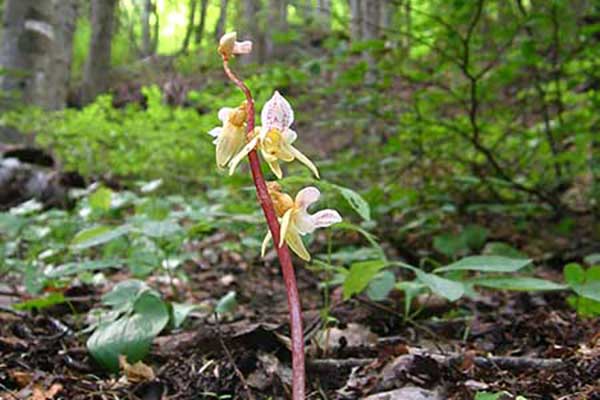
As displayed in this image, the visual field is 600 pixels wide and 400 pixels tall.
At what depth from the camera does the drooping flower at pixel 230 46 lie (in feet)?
3.83

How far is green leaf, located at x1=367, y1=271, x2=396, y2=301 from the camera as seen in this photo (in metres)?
2.12

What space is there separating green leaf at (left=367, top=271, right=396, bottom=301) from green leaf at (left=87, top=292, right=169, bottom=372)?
0.69 meters

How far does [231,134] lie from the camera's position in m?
1.17

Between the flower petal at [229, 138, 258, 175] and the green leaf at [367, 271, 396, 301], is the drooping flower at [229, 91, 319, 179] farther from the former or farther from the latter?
the green leaf at [367, 271, 396, 301]

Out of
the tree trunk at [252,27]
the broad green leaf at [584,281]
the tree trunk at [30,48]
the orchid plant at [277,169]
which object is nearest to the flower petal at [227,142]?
the orchid plant at [277,169]

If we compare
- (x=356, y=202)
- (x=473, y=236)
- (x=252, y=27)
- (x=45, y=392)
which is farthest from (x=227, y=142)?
(x=252, y=27)

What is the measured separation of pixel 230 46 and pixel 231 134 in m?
0.16

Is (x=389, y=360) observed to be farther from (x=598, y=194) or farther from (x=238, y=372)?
(x=598, y=194)

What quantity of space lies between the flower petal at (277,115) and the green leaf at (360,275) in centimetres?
61

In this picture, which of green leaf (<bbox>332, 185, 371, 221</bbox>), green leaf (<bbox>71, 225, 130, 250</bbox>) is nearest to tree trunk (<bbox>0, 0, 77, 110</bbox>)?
green leaf (<bbox>71, 225, 130, 250</bbox>)

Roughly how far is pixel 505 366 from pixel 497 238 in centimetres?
296

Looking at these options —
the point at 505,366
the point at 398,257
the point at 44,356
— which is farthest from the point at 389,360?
the point at 398,257

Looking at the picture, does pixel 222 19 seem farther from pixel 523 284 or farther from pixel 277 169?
pixel 277 169

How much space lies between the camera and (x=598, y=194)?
4.15 meters
